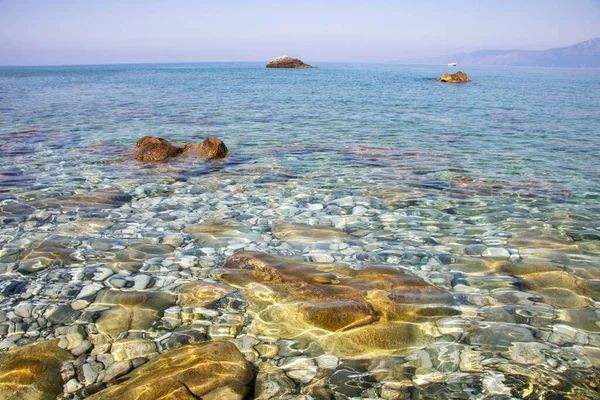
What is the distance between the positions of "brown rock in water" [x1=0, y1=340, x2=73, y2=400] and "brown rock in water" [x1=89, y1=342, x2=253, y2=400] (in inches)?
17.9

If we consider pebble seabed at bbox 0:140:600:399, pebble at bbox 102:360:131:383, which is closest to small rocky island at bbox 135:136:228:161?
pebble seabed at bbox 0:140:600:399

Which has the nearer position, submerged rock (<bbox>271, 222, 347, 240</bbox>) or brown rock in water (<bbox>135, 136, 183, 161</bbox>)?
submerged rock (<bbox>271, 222, 347, 240</bbox>)

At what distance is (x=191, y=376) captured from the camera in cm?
325

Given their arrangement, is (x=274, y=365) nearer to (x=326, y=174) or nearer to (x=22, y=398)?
(x=22, y=398)

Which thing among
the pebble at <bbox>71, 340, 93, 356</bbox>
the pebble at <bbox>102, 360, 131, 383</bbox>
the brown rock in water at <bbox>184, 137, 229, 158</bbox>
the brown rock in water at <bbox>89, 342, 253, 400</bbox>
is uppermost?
the brown rock in water at <bbox>184, 137, 229, 158</bbox>

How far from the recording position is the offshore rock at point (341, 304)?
3.99 meters

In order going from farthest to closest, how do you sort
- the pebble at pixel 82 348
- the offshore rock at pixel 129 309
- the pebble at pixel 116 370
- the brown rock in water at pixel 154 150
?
1. the brown rock in water at pixel 154 150
2. the offshore rock at pixel 129 309
3. the pebble at pixel 82 348
4. the pebble at pixel 116 370

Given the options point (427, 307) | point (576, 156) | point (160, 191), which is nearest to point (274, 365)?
point (427, 307)

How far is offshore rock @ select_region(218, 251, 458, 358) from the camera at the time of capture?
13.1 ft

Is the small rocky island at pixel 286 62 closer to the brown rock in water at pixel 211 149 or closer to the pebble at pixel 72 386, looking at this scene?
the brown rock in water at pixel 211 149

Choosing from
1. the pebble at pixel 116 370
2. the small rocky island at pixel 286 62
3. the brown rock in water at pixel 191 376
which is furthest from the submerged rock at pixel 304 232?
the small rocky island at pixel 286 62

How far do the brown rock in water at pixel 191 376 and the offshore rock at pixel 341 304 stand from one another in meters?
0.70

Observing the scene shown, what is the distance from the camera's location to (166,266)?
217 inches

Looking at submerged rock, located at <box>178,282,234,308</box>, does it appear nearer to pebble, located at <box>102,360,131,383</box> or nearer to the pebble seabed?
the pebble seabed
